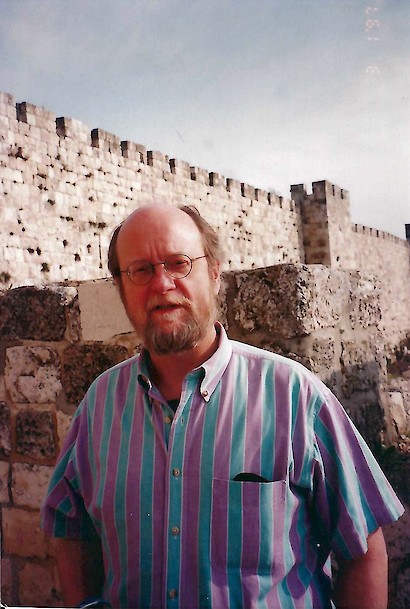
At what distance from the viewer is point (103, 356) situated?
211 centimetres

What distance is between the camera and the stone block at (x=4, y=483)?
7.39ft

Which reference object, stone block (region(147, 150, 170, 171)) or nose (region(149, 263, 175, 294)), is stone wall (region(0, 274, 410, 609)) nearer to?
nose (region(149, 263, 175, 294))

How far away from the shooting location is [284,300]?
1799 mm

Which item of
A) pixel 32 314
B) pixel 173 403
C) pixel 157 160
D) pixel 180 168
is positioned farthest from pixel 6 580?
pixel 180 168

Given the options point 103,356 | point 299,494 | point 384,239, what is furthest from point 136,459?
point 384,239

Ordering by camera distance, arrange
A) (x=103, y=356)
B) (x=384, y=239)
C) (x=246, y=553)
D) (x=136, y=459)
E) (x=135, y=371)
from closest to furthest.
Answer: (x=246, y=553), (x=136, y=459), (x=135, y=371), (x=103, y=356), (x=384, y=239)

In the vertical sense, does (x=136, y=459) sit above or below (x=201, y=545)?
above

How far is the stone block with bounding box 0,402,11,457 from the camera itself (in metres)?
2.26

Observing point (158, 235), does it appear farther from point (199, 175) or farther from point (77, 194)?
point (199, 175)

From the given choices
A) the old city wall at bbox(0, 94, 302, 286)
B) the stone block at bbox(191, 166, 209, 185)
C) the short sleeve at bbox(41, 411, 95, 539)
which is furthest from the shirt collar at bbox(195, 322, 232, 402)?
the stone block at bbox(191, 166, 209, 185)

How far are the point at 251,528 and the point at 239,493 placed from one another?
0.08 metres

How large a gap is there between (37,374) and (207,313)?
3.57ft

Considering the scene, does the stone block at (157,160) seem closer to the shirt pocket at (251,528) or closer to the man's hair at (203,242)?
the man's hair at (203,242)

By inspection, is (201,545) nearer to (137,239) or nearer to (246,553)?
(246,553)
